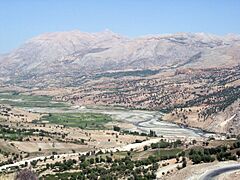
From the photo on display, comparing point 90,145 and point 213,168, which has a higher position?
point 213,168

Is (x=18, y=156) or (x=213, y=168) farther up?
(x=213, y=168)

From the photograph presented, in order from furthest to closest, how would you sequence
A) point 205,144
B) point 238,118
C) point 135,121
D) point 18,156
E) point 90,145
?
point 135,121, point 238,118, point 90,145, point 18,156, point 205,144

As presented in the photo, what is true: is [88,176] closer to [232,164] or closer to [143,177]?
[143,177]

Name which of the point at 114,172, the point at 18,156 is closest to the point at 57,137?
the point at 18,156

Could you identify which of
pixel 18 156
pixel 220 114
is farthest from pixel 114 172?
pixel 220 114

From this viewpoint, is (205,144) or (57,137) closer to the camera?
(205,144)

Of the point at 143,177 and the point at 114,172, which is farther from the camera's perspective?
the point at 114,172

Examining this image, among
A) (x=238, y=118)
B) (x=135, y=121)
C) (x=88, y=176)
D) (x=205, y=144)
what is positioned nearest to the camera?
(x=88, y=176)

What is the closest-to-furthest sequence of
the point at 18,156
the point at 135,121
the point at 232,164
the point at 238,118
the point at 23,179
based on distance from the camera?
the point at 23,179 → the point at 232,164 → the point at 18,156 → the point at 238,118 → the point at 135,121

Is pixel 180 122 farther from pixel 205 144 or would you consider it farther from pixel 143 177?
pixel 143 177
